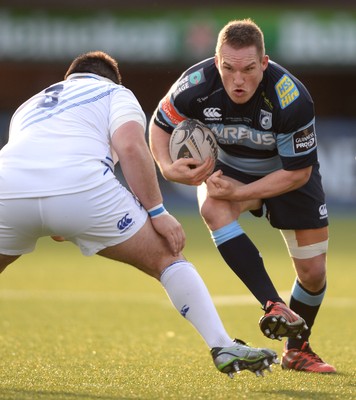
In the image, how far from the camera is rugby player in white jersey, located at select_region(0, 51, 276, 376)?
4621 millimetres

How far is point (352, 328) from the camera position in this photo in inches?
292

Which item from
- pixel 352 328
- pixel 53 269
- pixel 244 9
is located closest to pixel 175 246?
pixel 352 328

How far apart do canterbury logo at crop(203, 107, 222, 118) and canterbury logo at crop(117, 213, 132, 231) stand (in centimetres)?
107

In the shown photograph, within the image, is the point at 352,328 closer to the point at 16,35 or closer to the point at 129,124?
the point at 129,124

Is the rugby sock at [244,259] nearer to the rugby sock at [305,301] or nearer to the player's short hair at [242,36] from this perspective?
the rugby sock at [305,301]

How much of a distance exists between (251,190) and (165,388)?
3.89 feet

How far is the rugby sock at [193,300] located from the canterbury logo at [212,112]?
3.28 feet

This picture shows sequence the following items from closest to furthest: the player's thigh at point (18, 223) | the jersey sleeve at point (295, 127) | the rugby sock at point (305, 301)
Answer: the player's thigh at point (18, 223), the jersey sleeve at point (295, 127), the rugby sock at point (305, 301)

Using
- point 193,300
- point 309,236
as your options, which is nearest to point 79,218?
point 193,300

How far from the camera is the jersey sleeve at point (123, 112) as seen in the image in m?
4.77

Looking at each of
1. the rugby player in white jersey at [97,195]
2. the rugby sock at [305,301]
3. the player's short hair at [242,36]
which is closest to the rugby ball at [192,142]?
the player's short hair at [242,36]

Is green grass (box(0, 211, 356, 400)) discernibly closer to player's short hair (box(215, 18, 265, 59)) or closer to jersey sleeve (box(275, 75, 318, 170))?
jersey sleeve (box(275, 75, 318, 170))

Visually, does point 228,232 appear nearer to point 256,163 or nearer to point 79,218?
point 256,163

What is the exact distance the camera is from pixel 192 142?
5473 millimetres
